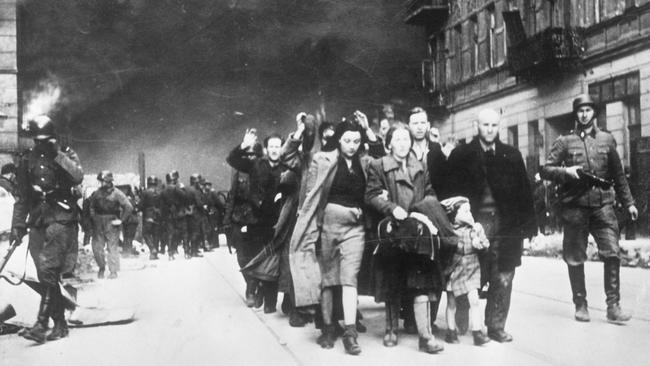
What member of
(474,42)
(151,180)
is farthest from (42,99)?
(474,42)

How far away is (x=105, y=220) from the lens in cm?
1605

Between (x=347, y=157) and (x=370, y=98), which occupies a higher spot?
(x=370, y=98)

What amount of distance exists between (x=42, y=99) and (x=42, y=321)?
3612 millimetres

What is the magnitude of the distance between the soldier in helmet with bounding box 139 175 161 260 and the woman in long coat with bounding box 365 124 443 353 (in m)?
15.3

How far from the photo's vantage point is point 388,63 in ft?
92.6

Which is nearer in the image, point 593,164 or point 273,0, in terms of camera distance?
point 593,164

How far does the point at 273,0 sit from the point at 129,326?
1014 cm

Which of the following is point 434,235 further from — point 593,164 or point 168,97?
point 168,97

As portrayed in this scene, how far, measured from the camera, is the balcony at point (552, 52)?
23141 millimetres

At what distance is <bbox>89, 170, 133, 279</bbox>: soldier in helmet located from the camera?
52.5 ft

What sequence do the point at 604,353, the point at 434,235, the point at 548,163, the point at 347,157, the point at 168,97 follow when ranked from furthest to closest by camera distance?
the point at 168,97 < the point at 548,163 < the point at 347,157 < the point at 434,235 < the point at 604,353

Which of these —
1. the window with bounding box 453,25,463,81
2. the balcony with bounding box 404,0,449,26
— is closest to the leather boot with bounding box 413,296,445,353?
the window with bounding box 453,25,463,81

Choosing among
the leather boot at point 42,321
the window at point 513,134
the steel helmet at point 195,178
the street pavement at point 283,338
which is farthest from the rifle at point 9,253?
the window at point 513,134

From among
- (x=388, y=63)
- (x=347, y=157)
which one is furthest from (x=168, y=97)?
(x=388, y=63)
